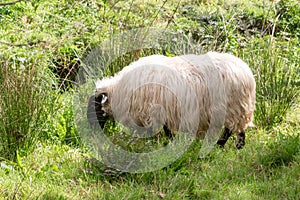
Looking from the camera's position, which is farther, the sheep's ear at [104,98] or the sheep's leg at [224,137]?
the sheep's leg at [224,137]

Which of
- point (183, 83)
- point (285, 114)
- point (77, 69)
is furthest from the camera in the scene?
point (77, 69)

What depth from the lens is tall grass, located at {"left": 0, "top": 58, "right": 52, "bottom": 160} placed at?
4418 mm

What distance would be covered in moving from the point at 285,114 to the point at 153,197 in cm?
237

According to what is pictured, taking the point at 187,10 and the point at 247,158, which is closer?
the point at 247,158

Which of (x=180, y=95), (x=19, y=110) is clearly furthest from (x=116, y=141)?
(x=19, y=110)

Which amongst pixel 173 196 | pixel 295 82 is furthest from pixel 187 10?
pixel 173 196

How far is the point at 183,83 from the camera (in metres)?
4.67

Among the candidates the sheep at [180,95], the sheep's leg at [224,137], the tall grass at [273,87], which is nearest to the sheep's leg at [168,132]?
Answer: the sheep at [180,95]

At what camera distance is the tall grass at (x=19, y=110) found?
4.42 metres

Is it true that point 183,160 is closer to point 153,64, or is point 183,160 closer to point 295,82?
point 153,64

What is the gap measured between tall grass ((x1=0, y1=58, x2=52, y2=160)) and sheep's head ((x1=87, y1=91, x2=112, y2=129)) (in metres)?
0.51

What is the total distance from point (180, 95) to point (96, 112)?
0.90 m

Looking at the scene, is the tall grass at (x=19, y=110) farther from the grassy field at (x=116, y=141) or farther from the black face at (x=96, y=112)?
the black face at (x=96, y=112)

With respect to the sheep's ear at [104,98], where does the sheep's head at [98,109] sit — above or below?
below
